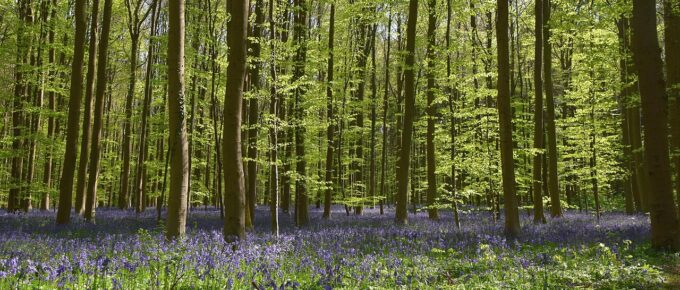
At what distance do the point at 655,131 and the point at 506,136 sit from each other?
3.76m

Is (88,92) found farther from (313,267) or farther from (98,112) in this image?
(313,267)

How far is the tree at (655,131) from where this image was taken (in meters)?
9.60

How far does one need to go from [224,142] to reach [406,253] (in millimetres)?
4404

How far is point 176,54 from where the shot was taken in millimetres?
9945

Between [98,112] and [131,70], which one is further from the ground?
[131,70]

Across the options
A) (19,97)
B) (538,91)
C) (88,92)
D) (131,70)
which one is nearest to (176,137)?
(88,92)

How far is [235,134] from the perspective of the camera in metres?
9.93

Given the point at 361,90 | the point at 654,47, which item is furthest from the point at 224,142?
the point at 361,90

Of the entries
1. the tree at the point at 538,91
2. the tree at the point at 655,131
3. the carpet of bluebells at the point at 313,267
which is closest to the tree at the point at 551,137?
the tree at the point at 538,91

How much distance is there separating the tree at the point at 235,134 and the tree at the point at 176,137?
84cm

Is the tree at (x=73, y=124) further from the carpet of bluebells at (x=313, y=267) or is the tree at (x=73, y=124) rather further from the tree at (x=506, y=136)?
the tree at (x=506, y=136)

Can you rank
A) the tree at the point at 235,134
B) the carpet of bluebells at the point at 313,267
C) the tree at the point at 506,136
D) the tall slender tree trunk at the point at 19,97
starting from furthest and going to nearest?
the tall slender tree trunk at the point at 19,97 → the tree at the point at 506,136 → the tree at the point at 235,134 → the carpet of bluebells at the point at 313,267

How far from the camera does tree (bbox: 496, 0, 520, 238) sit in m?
12.9

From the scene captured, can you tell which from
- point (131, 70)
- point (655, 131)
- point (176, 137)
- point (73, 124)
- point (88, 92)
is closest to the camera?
point (176, 137)
